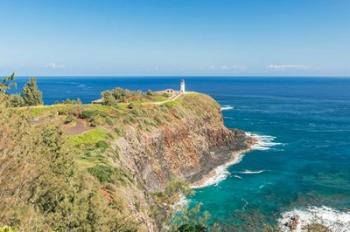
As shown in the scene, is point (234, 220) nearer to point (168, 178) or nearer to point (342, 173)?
point (168, 178)

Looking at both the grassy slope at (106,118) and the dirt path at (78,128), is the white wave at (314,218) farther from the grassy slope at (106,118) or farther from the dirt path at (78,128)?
the dirt path at (78,128)

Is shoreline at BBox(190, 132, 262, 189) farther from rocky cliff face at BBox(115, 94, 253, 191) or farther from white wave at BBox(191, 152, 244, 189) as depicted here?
rocky cliff face at BBox(115, 94, 253, 191)

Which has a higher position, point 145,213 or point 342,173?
point 145,213

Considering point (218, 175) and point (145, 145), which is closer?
point (145, 145)

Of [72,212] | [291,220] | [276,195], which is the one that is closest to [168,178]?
[276,195]

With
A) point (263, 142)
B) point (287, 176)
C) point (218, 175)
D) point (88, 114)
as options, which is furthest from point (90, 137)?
point (263, 142)

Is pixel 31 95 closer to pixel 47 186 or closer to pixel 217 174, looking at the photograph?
pixel 217 174

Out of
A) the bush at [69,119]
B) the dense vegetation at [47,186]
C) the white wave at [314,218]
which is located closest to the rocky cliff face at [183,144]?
the bush at [69,119]
